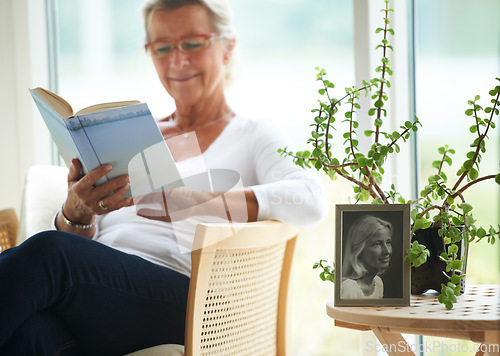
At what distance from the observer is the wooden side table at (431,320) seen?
2.87 feet

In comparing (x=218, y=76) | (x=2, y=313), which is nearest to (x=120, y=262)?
(x=2, y=313)

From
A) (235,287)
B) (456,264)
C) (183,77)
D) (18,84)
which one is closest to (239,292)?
(235,287)

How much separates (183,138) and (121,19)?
0.73 metres

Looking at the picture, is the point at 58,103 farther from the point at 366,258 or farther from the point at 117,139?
the point at 366,258

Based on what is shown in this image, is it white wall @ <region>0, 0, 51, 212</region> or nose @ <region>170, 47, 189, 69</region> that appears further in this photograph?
Answer: white wall @ <region>0, 0, 51, 212</region>

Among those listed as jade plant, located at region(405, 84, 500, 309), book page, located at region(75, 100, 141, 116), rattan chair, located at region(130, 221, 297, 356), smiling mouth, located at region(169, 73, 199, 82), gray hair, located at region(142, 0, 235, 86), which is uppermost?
gray hair, located at region(142, 0, 235, 86)

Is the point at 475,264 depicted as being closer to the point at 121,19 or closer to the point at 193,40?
the point at 193,40

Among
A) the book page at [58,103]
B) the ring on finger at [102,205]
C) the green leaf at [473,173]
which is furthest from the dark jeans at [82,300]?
the green leaf at [473,173]

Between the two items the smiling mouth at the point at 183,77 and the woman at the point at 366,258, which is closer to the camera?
the woman at the point at 366,258

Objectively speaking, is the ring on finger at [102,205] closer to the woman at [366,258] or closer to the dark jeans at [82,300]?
the dark jeans at [82,300]

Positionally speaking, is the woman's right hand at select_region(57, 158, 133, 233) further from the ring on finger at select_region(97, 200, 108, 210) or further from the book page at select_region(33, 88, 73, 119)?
the book page at select_region(33, 88, 73, 119)

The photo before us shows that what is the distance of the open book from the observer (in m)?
1.19

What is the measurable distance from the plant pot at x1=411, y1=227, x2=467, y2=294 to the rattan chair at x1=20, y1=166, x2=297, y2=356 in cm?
37

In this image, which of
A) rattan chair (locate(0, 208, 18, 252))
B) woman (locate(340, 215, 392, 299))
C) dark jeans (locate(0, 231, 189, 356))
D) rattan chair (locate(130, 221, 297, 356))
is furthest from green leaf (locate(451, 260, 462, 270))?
rattan chair (locate(0, 208, 18, 252))
